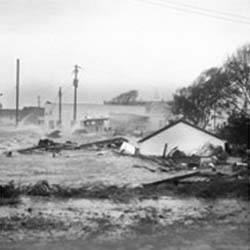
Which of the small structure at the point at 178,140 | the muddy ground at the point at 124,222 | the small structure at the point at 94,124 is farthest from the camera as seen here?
the small structure at the point at 178,140

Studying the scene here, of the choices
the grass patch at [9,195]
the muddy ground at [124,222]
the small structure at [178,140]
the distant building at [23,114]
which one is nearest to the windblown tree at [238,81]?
the small structure at [178,140]

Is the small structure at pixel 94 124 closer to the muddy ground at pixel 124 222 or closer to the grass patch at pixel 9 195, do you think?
the muddy ground at pixel 124 222

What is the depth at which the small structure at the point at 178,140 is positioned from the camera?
18344 millimetres

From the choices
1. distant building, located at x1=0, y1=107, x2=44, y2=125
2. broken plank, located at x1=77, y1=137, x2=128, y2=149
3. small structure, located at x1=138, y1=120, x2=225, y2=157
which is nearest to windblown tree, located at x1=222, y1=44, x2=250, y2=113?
small structure, located at x1=138, y1=120, x2=225, y2=157

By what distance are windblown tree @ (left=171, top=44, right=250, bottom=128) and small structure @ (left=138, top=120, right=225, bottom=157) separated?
8.27 feet

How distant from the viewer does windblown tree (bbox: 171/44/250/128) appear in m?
21.9

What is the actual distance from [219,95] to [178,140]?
285 inches

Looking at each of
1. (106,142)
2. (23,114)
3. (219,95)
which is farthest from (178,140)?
(23,114)

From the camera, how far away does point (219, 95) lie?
24.8 meters

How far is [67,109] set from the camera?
37.4ft

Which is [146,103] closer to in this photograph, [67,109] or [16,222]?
[67,109]

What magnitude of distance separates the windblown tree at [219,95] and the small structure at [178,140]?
252 cm

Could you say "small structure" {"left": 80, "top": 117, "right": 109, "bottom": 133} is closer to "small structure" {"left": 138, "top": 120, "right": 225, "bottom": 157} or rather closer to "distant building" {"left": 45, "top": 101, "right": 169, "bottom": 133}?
"distant building" {"left": 45, "top": 101, "right": 169, "bottom": 133}

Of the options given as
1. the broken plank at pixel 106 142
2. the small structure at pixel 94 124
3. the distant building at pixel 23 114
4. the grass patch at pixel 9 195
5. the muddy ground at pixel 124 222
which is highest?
the distant building at pixel 23 114
